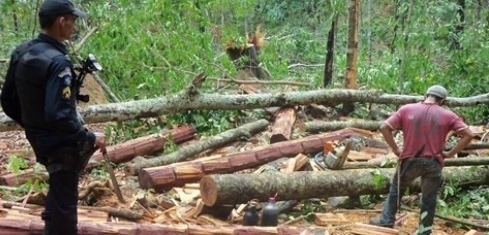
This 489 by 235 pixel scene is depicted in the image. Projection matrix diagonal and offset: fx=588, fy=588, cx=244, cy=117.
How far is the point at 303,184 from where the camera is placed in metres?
6.79

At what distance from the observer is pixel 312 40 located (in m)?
18.0

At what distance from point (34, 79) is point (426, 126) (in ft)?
12.6

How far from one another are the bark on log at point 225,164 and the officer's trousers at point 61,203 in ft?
8.63

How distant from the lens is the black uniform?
3.86 metres

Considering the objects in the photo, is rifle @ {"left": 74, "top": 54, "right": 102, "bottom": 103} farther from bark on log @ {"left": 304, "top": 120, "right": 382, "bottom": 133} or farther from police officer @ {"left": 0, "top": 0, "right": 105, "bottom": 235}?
bark on log @ {"left": 304, "top": 120, "right": 382, "bottom": 133}

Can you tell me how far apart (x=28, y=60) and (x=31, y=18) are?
30.8ft

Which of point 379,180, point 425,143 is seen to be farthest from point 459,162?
point 425,143

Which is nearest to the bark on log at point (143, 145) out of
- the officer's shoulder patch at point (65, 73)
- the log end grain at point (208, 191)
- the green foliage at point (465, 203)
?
the log end grain at point (208, 191)

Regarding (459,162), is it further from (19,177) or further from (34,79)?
(34,79)

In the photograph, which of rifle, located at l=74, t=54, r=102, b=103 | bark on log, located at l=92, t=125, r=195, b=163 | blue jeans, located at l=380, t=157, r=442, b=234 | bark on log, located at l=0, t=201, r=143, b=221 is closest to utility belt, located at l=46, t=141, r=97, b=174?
rifle, located at l=74, t=54, r=102, b=103

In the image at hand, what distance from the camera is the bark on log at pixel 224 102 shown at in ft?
25.9

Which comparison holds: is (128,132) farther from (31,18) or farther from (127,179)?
(31,18)

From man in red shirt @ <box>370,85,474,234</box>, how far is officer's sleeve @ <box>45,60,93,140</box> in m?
3.47

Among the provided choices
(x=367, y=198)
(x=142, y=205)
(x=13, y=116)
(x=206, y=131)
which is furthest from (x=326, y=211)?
(x=13, y=116)
